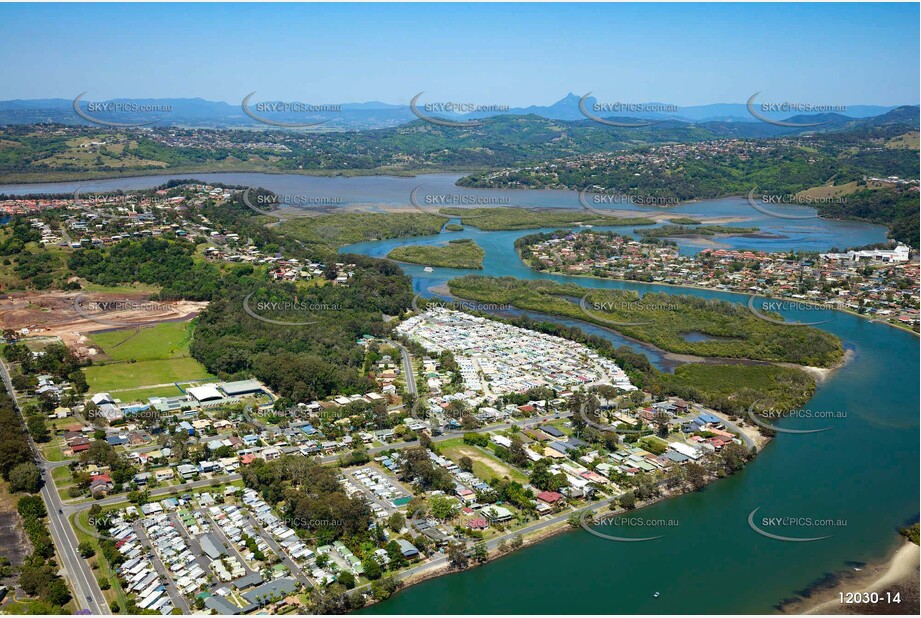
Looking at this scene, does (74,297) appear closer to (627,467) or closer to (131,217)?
(131,217)

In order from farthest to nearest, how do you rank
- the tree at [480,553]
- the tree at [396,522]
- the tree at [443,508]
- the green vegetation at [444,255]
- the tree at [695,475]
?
the green vegetation at [444,255] → the tree at [695,475] → the tree at [443,508] → the tree at [396,522] → the tree at [480,553]

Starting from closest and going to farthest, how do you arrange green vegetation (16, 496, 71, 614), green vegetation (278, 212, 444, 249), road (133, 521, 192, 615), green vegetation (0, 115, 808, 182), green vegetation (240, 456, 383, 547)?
green vegetation (16, 496, 71, 614)
road (133, 521, 192, 615)
green vegetation (240, 456, 383, 547)
green vegetation (278, 212, 444, 249)
green vegetation (0, 115, 808, 182)

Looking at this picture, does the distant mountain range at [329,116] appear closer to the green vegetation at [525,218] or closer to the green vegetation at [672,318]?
the green vegetation at [525,218]

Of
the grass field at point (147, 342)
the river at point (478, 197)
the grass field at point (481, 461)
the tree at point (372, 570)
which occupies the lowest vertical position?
the tree at point (372, 570)

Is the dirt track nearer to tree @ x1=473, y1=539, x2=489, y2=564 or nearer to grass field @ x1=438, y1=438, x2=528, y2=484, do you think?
grass field @ x1=438, y1=438, x2=528, y2=484

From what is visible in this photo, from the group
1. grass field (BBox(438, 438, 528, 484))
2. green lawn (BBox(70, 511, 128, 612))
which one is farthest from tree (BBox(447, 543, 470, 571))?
green lawn (BBox(70, 511, 128, 612))

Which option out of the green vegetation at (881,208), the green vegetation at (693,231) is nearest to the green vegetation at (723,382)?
the green vegetation at (693,231)
